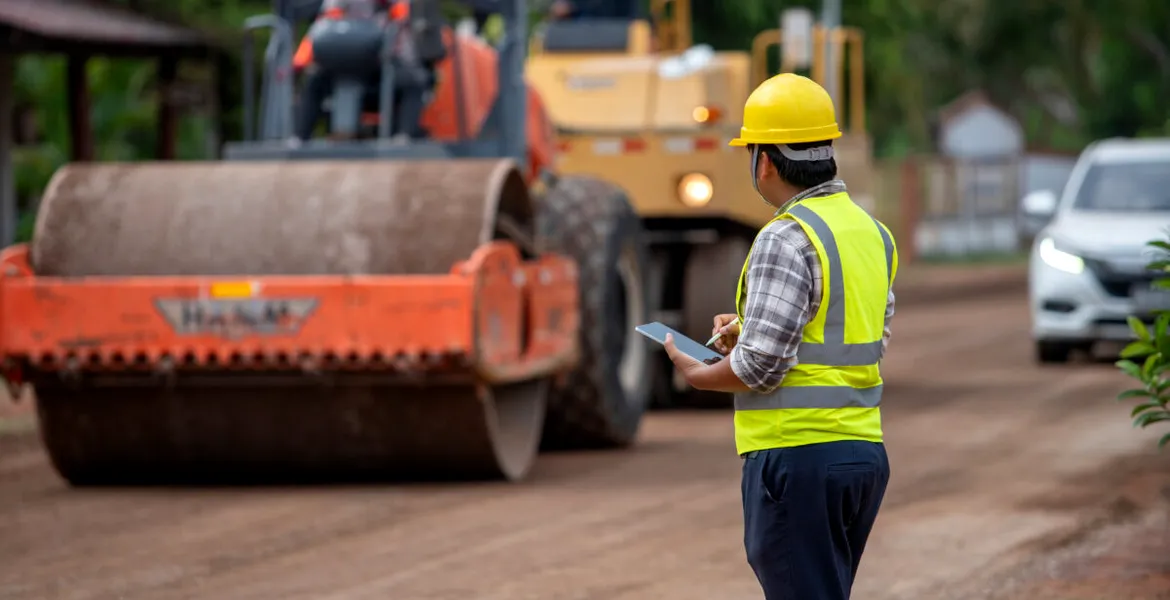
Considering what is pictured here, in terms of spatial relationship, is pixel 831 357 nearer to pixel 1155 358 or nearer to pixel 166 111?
pixel 1155 358

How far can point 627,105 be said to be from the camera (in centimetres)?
1516

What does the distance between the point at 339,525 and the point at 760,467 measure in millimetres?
4875

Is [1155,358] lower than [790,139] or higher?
lower

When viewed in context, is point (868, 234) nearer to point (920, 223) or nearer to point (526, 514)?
point (526, 514)

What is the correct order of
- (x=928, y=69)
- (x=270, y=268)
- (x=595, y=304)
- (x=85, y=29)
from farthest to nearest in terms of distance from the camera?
(x=928, y=69), (x=85, y=29), (x=595, y=304), (x=270, y=268)

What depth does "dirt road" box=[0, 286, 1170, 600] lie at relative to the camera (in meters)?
8.33

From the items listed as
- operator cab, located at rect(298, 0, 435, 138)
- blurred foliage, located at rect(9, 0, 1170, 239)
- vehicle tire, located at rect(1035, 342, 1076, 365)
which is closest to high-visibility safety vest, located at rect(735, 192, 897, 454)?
operator cab, located at rect(298, 0, 435, 138)

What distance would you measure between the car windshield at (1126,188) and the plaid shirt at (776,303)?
13471 mm

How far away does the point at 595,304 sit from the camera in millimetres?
12141

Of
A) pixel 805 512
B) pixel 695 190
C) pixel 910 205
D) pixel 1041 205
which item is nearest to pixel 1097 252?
pixel 1041 205

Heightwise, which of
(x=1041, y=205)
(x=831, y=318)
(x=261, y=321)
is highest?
(x=831, y=318)

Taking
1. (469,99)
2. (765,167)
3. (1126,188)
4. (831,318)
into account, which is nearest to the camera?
(831,318)

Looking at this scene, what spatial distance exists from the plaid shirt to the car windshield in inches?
530

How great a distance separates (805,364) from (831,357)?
6 cm
